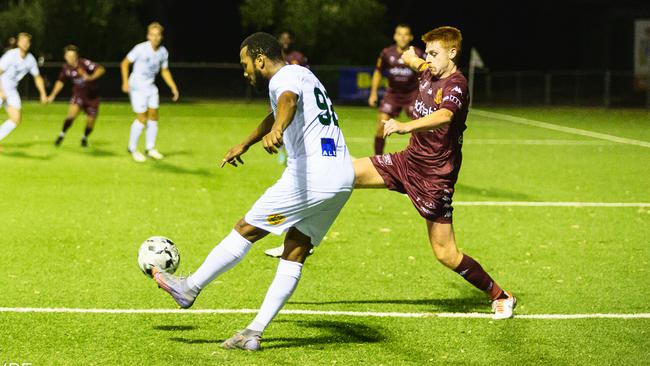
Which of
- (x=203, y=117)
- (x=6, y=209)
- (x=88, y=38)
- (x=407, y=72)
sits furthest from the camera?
(x=88, y=38)

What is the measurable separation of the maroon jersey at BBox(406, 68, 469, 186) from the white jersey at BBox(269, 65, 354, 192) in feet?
3.58

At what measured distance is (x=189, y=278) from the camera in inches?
267

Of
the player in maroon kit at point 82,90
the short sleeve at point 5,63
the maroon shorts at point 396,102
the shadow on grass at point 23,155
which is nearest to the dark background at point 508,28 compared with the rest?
the player in maroon kit at point 82,90

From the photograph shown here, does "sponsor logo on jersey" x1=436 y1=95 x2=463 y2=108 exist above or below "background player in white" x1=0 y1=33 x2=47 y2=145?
above

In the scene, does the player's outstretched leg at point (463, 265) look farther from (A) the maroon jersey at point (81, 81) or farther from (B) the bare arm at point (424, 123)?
(A) the maroon jersey at point (81, 81)

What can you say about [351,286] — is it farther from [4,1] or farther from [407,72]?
[4,1]

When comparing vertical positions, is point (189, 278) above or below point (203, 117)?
above

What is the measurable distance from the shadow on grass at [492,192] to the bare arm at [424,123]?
7.37 m

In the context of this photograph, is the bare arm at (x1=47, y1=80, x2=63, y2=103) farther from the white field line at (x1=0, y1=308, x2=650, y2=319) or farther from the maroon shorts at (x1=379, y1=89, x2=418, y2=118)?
the white field line at (x1=0, y1=308, x2=650, y2=319)

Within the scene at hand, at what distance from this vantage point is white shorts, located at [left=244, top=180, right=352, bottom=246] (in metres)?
6.55

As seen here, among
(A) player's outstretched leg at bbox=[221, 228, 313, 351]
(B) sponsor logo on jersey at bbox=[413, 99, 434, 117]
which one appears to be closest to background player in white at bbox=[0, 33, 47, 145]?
(B) sponsor logo on jersey at bbox=[413, 99, 434, 117]

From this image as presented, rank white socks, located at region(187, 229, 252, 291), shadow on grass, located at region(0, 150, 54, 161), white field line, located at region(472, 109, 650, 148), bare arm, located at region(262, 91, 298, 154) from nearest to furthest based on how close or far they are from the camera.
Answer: bare arm, located at region(262, 91, 298, 154) < white socks, located at region(187, 229, 252, 291) < shadow on grass, located at region(0, 150, 54, 161) < white field line, located at region(472, 109, 650, 148)

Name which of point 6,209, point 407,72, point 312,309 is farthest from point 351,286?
point 407,72

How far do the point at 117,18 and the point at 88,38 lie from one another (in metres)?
1.44
